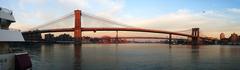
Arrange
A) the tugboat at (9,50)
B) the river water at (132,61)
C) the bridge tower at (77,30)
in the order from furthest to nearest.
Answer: the bridge tower at (77,30) → the river water at (132,61) → the tugboat at (9,50)

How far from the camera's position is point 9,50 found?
51.6 ft

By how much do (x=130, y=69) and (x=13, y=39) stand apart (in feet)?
35.8

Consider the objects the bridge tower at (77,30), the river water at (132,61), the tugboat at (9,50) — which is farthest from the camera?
the bridge tower at (77,30)

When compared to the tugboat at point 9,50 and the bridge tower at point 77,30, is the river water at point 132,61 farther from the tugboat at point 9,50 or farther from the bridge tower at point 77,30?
the bridge tower at point 77,30

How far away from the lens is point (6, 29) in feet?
51.5

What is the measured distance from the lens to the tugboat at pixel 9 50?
48.2ft

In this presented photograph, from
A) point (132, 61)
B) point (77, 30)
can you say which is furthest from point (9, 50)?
point (77, 30)

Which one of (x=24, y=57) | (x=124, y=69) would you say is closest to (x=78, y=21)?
(x=124, y=69)

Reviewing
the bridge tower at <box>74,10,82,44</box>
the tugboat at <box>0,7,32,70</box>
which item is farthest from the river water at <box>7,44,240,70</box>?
the bridge tower at <box>74,10,82,44</box>

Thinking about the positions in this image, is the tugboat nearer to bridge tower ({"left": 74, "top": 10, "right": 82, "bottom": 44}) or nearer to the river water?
the river water

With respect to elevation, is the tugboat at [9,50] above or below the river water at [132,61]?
above

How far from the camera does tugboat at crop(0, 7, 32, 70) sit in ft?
48.2

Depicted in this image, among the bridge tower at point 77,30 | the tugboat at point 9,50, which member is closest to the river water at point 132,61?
the tugboat at point 9,50

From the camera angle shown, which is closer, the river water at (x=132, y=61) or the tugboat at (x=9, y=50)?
the tugboat at (x=9, y=50)
